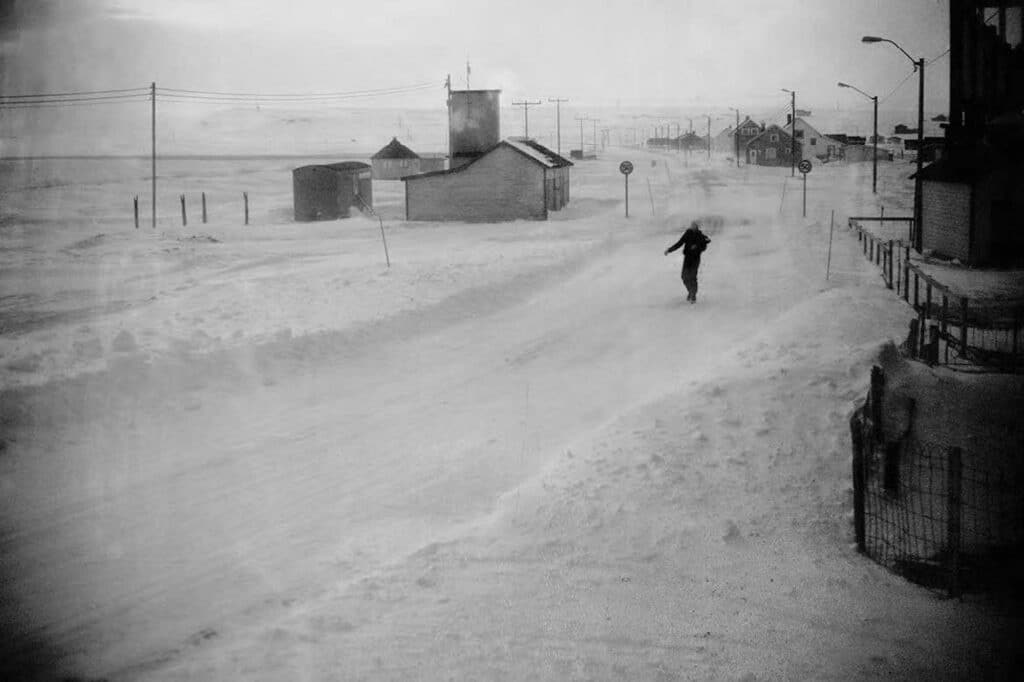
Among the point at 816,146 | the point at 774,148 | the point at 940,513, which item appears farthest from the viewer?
the point at 816,146

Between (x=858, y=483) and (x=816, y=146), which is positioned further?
(x=816, y=146)

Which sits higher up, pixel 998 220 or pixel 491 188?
pixel 491 188

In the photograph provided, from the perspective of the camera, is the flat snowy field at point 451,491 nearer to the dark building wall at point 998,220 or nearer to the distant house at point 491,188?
the dark building wall at point 998,220

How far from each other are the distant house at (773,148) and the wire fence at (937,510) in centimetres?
8917

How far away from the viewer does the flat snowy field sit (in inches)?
266

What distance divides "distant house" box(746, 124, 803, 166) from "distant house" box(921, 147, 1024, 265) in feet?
227

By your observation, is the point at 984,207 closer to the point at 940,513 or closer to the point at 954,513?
the point at 940,513

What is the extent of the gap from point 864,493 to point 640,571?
2.32m

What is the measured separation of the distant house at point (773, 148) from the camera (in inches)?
3757

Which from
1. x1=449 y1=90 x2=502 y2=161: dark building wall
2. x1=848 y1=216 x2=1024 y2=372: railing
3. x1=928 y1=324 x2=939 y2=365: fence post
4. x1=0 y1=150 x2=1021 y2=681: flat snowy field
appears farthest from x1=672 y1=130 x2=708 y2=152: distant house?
x1=928 y1=324 x2=939 y2=365: fence post

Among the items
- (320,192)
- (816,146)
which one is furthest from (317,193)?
(816,146)

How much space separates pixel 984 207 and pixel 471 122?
23.3 meters

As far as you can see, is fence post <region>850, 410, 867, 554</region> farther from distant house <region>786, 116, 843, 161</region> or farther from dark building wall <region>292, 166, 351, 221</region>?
distant house <region>786, 116, 843, 161</region>

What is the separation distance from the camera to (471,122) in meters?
43.7
